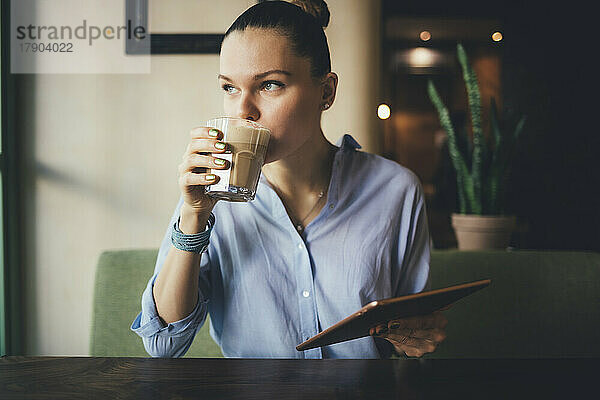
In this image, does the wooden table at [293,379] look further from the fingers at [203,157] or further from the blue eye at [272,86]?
the blue eye at [272,86]

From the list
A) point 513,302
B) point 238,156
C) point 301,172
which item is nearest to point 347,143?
point 301,172

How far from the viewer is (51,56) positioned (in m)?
1.97

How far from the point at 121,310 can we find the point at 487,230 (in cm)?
120

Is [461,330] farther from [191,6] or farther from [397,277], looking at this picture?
[191,6]

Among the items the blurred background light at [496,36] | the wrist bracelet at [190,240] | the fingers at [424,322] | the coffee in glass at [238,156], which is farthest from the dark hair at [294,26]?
the blurred background light at [496,36]

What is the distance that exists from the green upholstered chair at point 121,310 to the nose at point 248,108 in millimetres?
636

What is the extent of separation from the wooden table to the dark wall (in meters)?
2.09

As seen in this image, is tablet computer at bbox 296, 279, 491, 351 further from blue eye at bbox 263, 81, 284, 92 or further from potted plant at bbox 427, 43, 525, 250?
potted plant at bbox 427, 43, 525, 250

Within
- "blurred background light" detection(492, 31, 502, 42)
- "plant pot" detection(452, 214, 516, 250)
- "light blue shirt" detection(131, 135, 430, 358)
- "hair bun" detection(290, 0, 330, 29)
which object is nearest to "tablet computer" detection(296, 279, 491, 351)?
"light blue shirt" detection(131, 135, 430, 358)

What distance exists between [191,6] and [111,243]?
95 centimetres

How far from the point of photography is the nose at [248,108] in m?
0.90

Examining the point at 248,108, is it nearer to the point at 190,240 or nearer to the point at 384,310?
the point at 190,240

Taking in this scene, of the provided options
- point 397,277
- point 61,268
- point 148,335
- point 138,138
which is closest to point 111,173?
point 138,138

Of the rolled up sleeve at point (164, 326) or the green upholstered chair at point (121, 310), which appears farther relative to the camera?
the green upholstered chair at point (121, 310)
